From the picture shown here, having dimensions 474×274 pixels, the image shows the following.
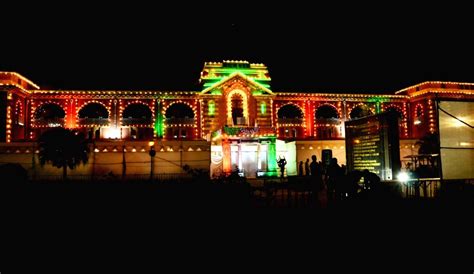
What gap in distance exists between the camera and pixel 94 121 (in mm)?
29422

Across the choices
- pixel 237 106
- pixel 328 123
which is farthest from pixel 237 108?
pixel 328 123

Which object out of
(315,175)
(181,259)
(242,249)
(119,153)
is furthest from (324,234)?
(119,153)

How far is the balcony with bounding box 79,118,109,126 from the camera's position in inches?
1149

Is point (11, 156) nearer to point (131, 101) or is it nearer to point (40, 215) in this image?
point (131, 101)

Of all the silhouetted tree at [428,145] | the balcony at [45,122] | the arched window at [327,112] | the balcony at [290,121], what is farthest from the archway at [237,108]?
the balcony at [45,122]

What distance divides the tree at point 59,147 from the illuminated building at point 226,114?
3.39 meters

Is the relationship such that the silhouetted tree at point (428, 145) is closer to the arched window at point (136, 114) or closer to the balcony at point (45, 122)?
the arched window at point (136, 114)

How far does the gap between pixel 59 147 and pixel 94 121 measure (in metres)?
7.66

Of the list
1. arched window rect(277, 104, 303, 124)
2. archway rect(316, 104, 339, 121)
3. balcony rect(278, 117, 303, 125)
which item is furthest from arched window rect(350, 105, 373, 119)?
balcony rect(278, 117, 303, 125)

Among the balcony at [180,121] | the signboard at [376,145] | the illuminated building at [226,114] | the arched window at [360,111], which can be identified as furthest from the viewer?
the arched window at [360,111]

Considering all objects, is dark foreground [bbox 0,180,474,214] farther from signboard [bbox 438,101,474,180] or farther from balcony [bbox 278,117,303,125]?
balcony [bbox 278,117,303,125]

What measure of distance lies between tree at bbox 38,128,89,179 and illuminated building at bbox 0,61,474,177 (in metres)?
3.39

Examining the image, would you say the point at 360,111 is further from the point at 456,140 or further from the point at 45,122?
the point at 45,122

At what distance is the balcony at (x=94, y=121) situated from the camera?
95.8 feet
